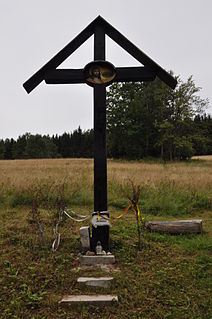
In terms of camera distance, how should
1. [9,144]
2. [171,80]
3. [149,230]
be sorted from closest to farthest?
[171,80] → [149,230] → [9,144]

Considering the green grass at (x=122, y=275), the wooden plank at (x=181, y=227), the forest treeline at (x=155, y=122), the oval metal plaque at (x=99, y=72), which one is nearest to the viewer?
the green grass at (x=122, y=275)

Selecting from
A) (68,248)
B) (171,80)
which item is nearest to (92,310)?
(68,248)

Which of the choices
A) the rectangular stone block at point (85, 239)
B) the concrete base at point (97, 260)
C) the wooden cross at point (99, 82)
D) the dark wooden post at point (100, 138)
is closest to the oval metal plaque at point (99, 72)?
the wooden cross at point (99, 82)

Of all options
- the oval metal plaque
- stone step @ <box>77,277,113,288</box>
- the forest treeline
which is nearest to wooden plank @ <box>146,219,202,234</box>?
stone step @ <box>77,277,113,288</box>

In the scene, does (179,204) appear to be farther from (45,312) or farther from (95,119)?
(45,312)

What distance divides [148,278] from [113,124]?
3059 centimetres

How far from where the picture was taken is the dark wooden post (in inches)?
152

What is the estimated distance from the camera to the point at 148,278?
10.5 ft

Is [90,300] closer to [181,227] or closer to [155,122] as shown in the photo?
[181,227]

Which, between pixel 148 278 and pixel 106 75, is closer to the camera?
pixel 148 278

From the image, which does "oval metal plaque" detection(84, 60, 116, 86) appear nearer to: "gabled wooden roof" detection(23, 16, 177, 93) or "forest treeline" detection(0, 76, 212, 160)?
"gabled wooden roof" detection(23, 16, 177, 93)

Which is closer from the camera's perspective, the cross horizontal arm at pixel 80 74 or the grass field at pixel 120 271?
the grass field at pixel 120 271

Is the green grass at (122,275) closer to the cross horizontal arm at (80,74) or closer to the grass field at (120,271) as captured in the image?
the grass field at (120,271)

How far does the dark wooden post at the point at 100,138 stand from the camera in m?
3.86
